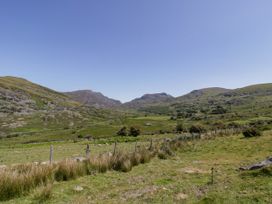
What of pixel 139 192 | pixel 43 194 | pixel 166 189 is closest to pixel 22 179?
pixel 43 194

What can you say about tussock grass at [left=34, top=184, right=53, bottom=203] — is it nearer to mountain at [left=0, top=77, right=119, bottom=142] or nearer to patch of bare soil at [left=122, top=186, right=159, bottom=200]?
patch of bare soil at [left=122, top=186, right=159, bottom=200]

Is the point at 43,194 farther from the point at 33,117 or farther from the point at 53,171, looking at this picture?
the point at 33,117

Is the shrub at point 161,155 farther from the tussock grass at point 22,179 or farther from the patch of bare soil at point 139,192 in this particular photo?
the tussock grass at point 22,179

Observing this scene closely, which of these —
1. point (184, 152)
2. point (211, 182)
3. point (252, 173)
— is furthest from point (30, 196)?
point (184, 152)

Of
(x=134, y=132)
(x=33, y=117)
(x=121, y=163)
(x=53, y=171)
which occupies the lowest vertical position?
(x=134, y=132)

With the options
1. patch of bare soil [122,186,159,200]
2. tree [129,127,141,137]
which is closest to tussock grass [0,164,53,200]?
patch of bare soil [122,186,159,200]

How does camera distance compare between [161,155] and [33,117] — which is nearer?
[161,155]

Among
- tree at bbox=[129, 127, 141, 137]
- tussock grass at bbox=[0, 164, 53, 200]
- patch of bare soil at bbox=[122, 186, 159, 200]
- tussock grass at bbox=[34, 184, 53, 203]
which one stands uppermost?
tussock grass at bbox=[0, 164, 53, 200]

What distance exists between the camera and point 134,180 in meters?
11.7

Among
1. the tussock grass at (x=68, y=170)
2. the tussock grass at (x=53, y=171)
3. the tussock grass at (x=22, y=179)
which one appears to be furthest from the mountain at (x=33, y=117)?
the tussock grass at (x=22, y=179)

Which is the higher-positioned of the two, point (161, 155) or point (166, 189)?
point (166, 189)

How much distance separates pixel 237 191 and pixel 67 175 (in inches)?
295

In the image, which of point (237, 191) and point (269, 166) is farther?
point (269, 166)

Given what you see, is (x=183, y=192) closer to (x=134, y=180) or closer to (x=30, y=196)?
(x=134, y=180)
